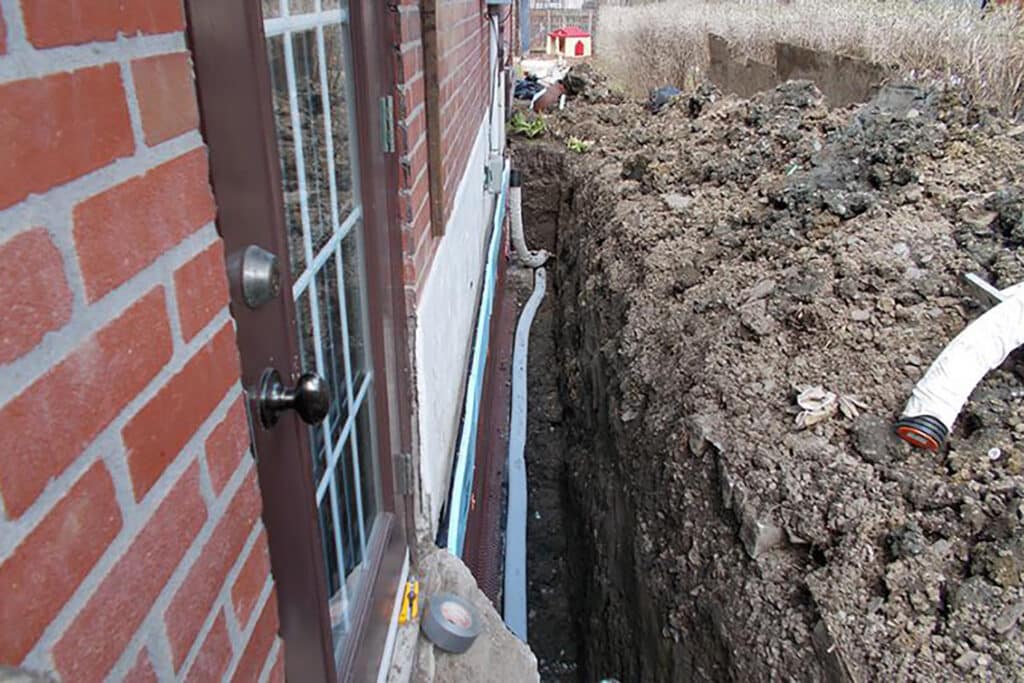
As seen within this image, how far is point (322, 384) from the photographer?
1110 millimetres

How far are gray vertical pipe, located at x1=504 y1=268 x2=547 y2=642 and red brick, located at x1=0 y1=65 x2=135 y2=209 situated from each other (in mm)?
3896

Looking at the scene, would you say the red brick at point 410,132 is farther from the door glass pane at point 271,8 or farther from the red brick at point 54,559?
the red brick at point 54,559

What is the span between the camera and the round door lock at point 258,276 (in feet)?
3.21

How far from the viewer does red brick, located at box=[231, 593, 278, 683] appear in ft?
3.31

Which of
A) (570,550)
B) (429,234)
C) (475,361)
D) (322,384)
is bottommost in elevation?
(570,550)

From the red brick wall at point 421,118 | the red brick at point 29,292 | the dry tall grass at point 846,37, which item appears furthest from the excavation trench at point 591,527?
the dry tall grass at point 846,37

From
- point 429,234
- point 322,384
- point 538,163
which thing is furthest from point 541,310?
point 322,384

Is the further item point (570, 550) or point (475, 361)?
point (570, 550)

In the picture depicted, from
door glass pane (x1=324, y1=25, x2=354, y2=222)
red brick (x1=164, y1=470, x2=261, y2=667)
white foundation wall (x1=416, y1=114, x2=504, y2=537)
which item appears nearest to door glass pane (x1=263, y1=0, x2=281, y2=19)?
door glass pane (x1=324, y1=25, x2=354, y2=222)

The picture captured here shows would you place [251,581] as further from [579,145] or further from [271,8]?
[579,145]

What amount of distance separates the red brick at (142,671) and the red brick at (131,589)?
0.12 ft

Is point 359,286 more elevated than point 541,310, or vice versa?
point 359,286

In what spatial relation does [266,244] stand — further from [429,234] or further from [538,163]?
[538,163]

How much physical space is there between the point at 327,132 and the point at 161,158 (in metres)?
0.92
